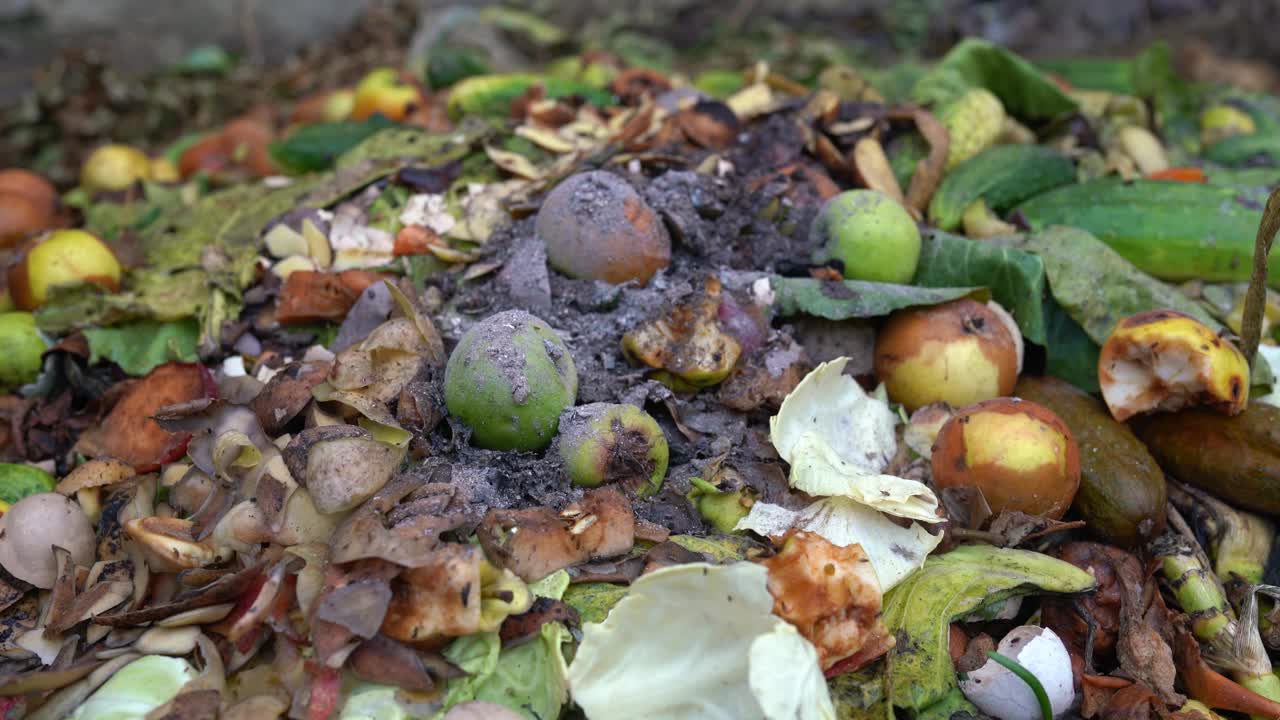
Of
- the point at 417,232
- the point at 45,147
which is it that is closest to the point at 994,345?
the point at 417,232

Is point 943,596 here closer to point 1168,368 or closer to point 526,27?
point 1168,368

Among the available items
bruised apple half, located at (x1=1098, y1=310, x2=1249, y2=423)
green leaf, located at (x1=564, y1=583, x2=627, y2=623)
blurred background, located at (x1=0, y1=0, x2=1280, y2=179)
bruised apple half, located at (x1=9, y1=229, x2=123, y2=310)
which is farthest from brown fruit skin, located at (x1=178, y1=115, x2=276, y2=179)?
bruised apple half, located at (x1=1098, y1=310, x2=1249, y2=423)

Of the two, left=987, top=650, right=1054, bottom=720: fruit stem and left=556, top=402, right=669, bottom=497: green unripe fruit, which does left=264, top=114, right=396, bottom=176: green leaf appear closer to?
left=556, top=402, right=669, bottom=497: green unripe fruit

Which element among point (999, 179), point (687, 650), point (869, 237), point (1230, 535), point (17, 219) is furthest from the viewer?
point (17, 219)

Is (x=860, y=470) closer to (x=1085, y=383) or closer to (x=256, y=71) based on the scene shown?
(x=1085, y=383)

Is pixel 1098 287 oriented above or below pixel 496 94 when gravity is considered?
below

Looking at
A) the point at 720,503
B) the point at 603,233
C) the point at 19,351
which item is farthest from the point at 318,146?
the point at 720,503
